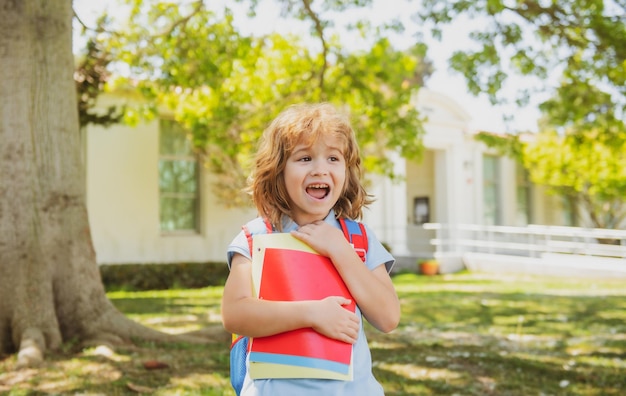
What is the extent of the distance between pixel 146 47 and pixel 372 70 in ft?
11.9

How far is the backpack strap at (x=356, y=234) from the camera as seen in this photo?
6.76 ft

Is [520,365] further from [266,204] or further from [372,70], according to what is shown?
[372,70]

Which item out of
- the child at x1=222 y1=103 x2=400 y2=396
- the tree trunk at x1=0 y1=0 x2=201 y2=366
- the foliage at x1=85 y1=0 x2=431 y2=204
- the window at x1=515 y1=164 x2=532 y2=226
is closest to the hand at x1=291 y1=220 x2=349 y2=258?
the child at x1=222 y1=103 x2=400 y2=396

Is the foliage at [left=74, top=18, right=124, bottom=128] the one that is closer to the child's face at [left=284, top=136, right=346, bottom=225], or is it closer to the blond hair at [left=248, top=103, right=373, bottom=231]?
the blond hair at [left=248, top=103, right=373, bottom=231]

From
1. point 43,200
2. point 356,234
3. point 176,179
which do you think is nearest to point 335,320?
point 356,234

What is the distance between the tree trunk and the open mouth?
3.71 metres

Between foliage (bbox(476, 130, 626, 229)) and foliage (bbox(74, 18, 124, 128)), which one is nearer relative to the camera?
foliage (bbox(74, 18, 124, 128))

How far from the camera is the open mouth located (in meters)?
2.02

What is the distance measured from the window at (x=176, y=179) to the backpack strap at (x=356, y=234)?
42.1 feet

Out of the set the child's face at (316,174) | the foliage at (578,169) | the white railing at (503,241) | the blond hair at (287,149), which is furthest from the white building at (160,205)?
the child's face at (316,174)

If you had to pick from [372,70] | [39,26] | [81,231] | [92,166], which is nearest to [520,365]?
[81,231]

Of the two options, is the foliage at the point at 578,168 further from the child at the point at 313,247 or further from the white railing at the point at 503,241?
the child at the point at 313,247

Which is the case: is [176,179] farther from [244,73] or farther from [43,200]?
[43,200]

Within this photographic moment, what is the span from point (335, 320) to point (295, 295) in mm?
137
